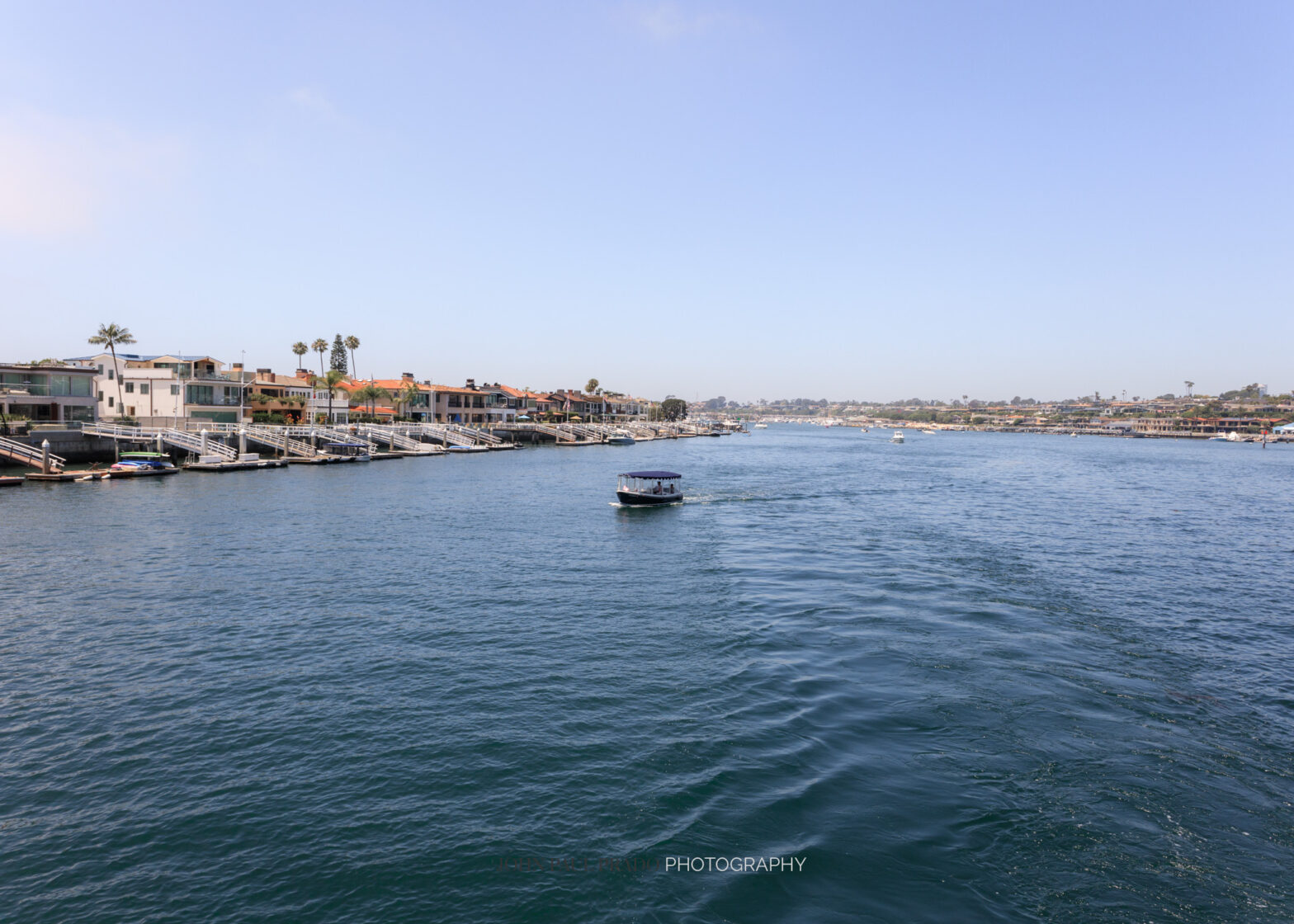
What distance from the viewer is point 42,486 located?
202 feet

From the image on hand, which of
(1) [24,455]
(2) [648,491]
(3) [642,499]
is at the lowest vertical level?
(3) [642,499]

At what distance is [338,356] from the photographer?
156m

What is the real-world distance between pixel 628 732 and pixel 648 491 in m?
46.8

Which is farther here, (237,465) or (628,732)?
(237,465)

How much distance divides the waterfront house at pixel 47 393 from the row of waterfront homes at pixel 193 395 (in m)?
0.08

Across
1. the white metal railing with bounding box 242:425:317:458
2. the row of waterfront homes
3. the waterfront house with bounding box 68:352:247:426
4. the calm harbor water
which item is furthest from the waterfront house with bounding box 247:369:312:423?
the calm harbor water

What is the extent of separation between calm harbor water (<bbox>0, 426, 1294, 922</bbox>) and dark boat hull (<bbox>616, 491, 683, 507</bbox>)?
17220 millimetres

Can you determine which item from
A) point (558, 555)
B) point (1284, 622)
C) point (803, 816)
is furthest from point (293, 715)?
point (1284, 622)

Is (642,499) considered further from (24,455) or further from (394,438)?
(394,438)

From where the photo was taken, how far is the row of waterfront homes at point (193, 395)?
83.8 metres

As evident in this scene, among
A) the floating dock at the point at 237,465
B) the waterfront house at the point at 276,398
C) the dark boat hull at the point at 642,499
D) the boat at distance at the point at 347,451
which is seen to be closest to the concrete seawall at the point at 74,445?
the floating dock at the point at 237,465

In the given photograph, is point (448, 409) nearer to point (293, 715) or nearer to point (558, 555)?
point (558, 555)

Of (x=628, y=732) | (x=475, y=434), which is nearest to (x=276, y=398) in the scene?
(x=475, y=434)

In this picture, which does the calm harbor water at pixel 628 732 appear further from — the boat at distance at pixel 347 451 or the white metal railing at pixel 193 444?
the boat at distance at pixel 347 451
